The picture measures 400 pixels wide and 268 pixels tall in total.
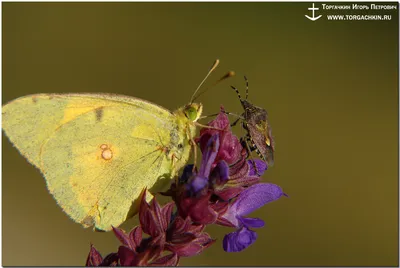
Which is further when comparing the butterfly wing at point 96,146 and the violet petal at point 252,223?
the butterfly wing at point 96,146

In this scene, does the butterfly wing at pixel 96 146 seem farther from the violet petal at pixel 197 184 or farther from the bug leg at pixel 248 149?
the violet petal at pixel 197 184

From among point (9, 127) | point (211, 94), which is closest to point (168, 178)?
point (9, 127)

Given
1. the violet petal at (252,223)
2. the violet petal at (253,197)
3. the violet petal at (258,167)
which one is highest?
the violet petal at (258,167)

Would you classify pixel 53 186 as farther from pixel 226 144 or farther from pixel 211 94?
pixel 211 94

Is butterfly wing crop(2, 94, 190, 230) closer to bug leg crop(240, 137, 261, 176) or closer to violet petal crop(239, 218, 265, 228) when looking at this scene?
bug leg crop(240, 137, 261, 176)

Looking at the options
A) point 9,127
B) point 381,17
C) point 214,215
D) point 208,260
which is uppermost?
point 381,17

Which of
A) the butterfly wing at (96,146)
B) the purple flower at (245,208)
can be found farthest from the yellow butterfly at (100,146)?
the purple flower at (245,208)

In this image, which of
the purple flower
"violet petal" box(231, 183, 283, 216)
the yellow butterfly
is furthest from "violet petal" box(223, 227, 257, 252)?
the yellow butterfly
